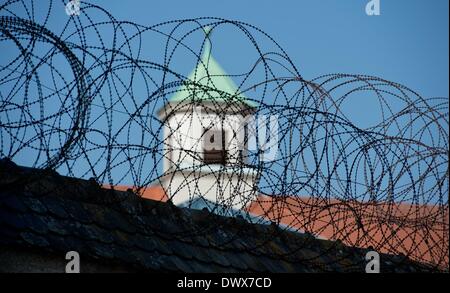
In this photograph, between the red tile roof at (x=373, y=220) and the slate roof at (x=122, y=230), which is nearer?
the slate roof at (x=122, y=230)

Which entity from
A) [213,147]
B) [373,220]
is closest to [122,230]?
[373,220]

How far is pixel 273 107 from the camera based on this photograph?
753cm

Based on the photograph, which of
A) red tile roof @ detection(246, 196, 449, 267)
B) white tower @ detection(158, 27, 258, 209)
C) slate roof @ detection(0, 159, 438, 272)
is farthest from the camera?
red tile roof @ detection(246, 196, 449, 267)

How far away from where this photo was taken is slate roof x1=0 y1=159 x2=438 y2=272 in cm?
681

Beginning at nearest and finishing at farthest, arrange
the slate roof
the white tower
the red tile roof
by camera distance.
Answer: the slate roof, the white tower, the red tile roof

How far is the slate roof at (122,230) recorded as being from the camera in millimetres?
6812

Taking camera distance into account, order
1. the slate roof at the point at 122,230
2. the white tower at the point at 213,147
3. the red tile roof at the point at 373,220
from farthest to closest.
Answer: the red tile roof at the point at 373,220, the white tower at the point at 213,147, the slate roof at the point at 122,230

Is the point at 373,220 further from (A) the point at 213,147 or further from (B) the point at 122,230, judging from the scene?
(A) the point at 213,147

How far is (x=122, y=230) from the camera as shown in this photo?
7.52m

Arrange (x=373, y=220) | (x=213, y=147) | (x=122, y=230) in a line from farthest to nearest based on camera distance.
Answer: (x=213, y=147)
(x=373, y=220)
(x=122, y=230)

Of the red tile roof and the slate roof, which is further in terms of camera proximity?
the red tile roof

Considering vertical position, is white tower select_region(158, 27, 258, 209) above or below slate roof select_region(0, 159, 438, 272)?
above
